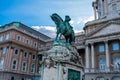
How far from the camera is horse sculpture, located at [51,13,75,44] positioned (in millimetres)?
11898

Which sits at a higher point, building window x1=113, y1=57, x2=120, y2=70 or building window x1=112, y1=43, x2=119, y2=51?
building window x1=112, y1=43, x2=119, y2=51

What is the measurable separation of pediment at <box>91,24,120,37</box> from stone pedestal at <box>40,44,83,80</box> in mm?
32639

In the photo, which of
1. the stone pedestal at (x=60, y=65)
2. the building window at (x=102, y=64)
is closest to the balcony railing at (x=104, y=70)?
the building window at (x=102, y=64)

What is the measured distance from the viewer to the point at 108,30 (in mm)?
42906

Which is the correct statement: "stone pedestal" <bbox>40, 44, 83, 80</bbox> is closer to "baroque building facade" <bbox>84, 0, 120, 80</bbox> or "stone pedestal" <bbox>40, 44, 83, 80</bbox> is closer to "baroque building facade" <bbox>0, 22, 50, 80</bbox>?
"baroque building facade" <bbox>84, 0, 120, 80</bbox>

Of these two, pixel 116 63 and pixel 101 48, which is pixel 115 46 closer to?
pixel 101 48

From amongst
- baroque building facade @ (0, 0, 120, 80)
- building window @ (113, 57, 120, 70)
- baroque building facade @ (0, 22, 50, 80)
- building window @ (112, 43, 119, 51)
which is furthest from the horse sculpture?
baroque building facade @ (0, 22, 50, 80)

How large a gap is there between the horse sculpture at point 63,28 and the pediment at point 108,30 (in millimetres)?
31328

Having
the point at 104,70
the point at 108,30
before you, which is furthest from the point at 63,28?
the point at 108,30

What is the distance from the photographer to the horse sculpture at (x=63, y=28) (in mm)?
11898

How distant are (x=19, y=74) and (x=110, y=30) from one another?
87.8 ft

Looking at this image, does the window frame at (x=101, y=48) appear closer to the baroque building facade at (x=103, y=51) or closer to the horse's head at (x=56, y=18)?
the baroque building facade at (x=103, y=51)

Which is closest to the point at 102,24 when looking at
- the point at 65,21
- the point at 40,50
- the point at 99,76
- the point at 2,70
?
the point at 99,76

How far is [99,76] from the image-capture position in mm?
→ 39625
